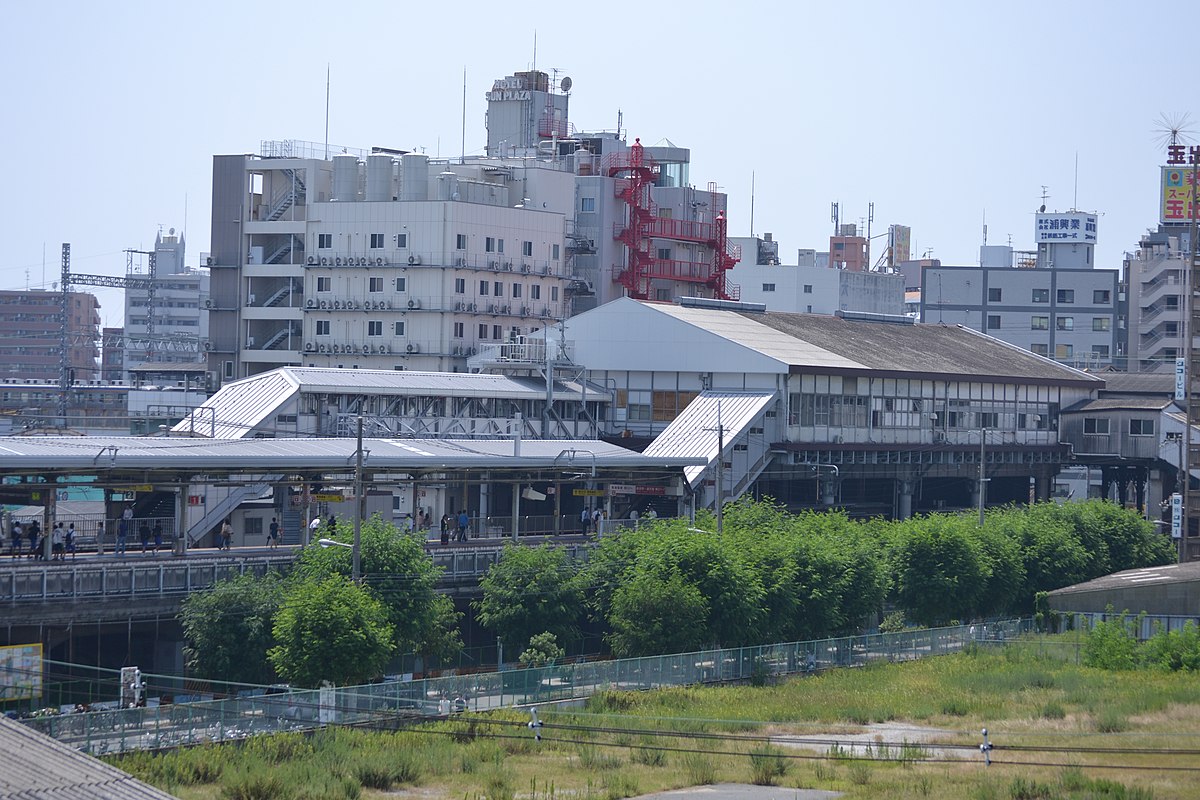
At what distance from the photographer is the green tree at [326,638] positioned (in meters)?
46.7

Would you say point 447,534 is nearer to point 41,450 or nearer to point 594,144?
point 41,450

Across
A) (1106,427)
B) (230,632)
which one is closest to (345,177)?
(1106,427)

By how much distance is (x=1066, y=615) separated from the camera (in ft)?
225

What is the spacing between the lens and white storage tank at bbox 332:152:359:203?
105 m

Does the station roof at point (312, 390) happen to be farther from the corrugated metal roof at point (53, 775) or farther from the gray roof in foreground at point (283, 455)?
the corrugated metal roof at point (53, 775)

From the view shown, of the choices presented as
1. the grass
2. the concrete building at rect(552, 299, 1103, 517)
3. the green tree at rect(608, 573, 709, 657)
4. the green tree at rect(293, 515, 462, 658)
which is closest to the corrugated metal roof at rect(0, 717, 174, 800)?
the grass

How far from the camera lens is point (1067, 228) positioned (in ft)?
507

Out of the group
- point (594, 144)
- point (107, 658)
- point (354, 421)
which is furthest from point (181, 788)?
point (594, 144)

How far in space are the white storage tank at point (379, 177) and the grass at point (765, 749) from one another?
2217 inches

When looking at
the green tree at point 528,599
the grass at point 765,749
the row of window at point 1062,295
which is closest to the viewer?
the grass at point 765,749

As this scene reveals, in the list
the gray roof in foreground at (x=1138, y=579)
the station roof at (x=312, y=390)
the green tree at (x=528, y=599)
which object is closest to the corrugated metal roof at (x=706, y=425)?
the station roof at (x=312, y=390)

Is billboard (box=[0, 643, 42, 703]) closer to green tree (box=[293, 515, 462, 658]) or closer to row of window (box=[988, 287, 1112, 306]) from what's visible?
green tree (box=[293, 515, 462, 658])

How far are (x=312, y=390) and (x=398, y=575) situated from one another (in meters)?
23.7

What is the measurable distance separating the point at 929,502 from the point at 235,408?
147 feet
